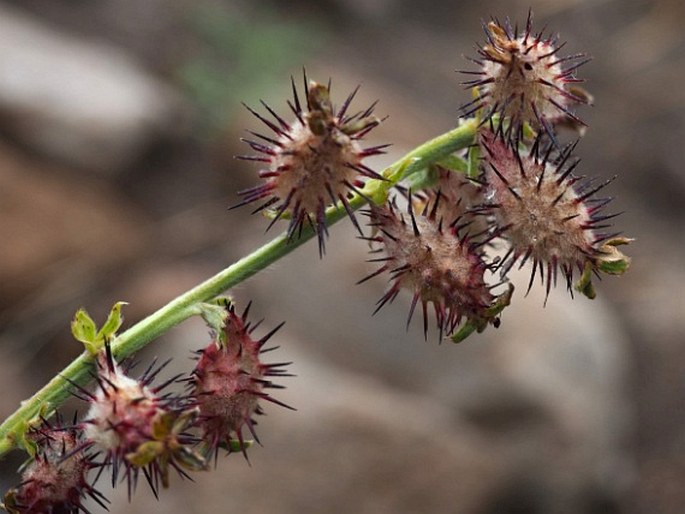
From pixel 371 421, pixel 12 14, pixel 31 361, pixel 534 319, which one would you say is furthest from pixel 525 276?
pixel 12 14

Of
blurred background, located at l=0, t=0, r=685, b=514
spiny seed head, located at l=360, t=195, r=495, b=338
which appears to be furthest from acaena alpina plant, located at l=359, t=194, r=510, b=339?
blurred background, located at l=0, t=0, r=685, b=514

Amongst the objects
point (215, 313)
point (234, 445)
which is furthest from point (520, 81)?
point (234, 445)

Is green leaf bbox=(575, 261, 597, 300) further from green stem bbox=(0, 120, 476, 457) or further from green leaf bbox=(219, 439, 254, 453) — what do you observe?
green leaf bbox=(219, 439, 254, 453)

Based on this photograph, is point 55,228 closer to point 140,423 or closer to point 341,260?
point 341,260

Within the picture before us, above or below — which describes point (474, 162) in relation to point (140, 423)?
above

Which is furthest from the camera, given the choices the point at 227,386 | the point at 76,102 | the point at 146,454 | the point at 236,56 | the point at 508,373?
the point at 236,56

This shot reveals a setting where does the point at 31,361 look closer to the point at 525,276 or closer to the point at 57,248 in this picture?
the point at 57,248

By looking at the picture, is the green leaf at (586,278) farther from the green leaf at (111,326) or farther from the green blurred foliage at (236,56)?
the green blurred foliage at (236,56)
